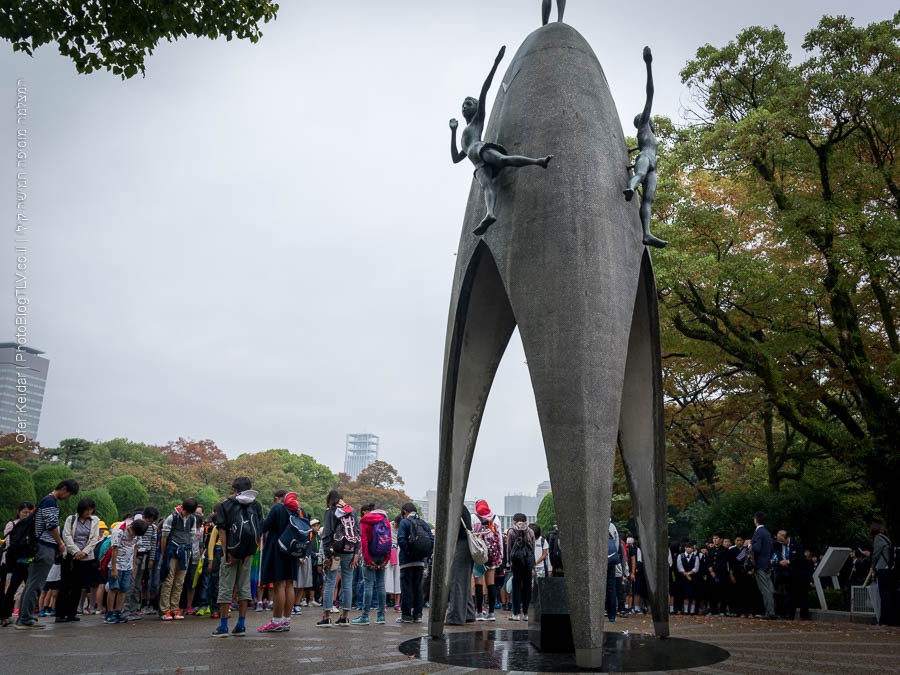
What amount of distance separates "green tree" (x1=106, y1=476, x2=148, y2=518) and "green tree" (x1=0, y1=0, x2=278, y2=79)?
4409 cm

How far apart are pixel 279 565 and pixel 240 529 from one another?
2.32 feet

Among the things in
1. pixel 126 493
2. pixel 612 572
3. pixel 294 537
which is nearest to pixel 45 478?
pixel 126 493

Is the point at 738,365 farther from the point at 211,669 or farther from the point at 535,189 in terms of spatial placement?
the point at 211,669

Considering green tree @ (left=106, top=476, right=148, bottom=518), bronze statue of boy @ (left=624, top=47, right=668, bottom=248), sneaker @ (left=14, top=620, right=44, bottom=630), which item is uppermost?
bronze statue of boy @ (left=624, top=47, right=668, bottom=248)

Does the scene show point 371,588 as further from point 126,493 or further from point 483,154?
point 126,493

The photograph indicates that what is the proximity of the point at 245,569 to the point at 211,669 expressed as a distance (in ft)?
10.6

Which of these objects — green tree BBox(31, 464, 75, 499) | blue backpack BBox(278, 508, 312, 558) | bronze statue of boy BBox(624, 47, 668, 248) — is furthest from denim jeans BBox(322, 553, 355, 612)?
green tree BBox(31, 464, 75, 499)

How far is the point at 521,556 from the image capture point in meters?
13.4

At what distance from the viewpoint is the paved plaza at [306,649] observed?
675cm

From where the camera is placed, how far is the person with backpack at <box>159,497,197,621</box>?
1266 centimetres

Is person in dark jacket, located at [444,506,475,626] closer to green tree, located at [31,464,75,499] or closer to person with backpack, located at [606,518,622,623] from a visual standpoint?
person with backpack, located at [606,518,622,623]

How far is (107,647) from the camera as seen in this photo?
27.3ft

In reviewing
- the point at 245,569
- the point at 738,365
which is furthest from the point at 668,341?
the point at 245,569

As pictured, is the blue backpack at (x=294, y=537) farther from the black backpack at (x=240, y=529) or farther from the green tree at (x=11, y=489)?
the green tree at (x=11, y=489)
